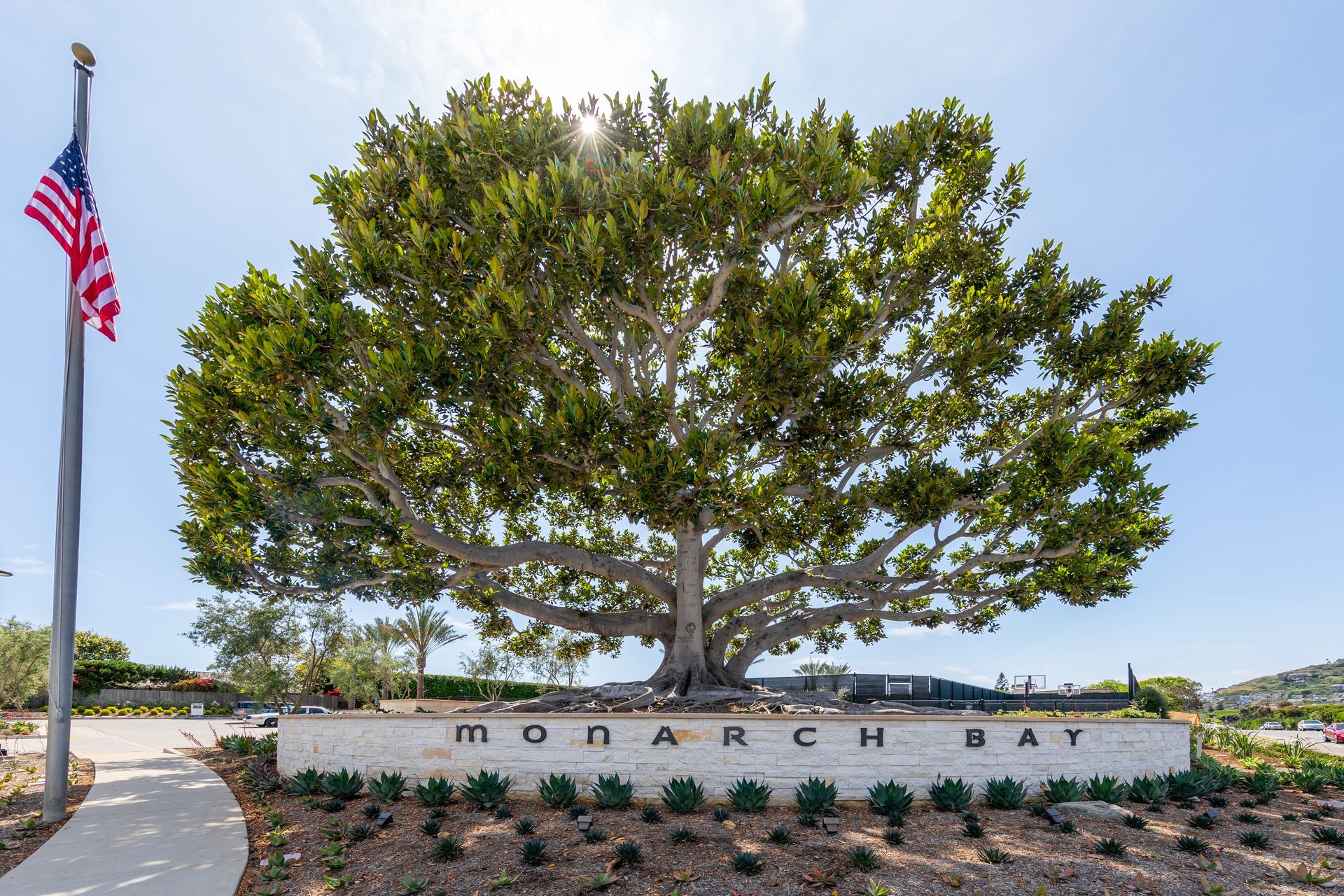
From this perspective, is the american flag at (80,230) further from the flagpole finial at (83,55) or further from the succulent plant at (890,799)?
the succulent plant at (890,799)

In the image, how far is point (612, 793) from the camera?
389 inches

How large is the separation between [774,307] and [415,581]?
825 cm

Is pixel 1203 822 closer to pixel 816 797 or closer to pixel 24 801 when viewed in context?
pixel 816 797

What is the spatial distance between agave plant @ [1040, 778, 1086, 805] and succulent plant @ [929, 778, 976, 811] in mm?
1162

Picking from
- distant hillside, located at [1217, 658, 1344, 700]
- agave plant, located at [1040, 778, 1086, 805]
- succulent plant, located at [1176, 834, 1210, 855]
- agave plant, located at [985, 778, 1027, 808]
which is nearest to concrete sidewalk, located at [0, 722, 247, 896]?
agave plant, located at [985, 778, 1027, 808]

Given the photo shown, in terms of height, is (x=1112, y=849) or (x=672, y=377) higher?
(x=672, y=377)

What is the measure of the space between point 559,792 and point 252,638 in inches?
941

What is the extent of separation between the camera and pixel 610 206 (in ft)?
38.1

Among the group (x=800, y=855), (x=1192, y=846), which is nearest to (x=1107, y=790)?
(x=1192, y=846)

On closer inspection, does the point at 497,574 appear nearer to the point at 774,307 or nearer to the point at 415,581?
the point at 415,581

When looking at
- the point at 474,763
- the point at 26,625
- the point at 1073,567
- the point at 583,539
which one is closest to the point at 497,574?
the point at 583,539

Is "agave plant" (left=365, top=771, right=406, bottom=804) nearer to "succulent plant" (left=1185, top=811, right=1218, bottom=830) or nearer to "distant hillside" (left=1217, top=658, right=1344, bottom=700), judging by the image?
"succulent plant" (left=1185, top=811, right=1218, bottom=830)

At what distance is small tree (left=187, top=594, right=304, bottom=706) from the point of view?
95.2 ft

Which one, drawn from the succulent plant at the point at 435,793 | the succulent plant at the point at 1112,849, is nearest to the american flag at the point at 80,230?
the succulent plant at the point at 435,793
